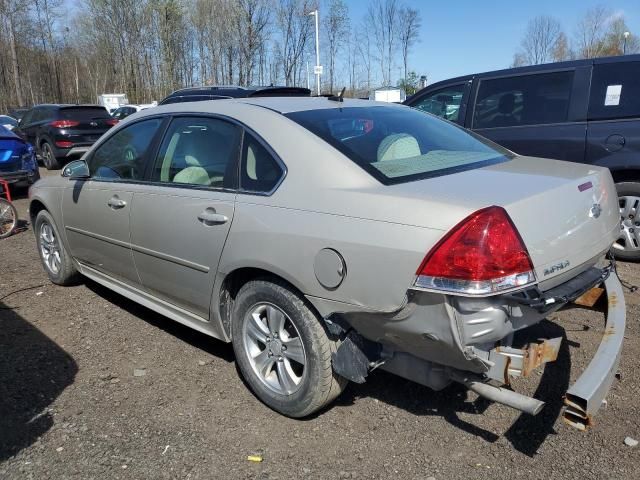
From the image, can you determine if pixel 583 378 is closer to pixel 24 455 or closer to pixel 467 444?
pixel 467 444

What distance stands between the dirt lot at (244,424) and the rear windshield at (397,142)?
132 cm

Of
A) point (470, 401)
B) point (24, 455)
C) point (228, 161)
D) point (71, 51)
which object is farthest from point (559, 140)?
point (71, 51)

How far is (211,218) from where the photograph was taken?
309 centimetres

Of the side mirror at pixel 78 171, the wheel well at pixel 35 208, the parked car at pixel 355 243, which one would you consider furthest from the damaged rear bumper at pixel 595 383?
the wheel well at pixel 35 208

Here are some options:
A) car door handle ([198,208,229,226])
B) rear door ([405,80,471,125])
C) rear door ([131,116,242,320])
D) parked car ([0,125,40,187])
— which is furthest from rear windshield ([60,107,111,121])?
car door handle ([198,208,229,226])

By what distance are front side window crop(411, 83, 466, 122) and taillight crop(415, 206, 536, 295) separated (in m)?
4.41

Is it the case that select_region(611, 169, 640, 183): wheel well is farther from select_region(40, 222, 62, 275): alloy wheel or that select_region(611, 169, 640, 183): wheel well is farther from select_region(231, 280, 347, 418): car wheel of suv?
select_region(40, 222, 62, 275): alloy wheel

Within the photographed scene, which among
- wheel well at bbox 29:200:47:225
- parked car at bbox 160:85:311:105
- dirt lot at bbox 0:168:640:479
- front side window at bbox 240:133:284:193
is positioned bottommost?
dirt lot at bbox 0:168:640:479

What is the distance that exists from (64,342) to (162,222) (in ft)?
4.38

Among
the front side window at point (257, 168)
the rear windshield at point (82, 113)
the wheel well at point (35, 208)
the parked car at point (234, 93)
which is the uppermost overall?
the parked car at point (234, 93)

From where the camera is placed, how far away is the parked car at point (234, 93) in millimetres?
9391

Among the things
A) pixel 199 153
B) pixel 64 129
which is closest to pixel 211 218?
pixel 199 153

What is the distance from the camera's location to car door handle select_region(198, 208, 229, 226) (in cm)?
303

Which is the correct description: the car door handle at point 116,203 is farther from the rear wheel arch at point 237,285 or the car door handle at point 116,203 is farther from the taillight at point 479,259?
the taillight at point 479,259
